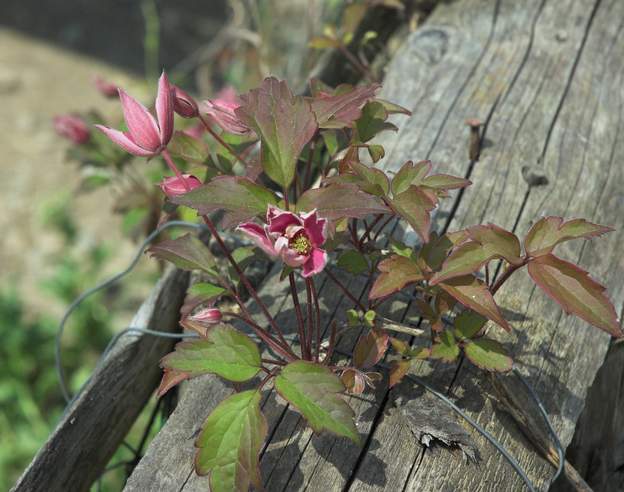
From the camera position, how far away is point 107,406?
1.63m

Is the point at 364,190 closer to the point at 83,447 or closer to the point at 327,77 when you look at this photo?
the point at 83,447

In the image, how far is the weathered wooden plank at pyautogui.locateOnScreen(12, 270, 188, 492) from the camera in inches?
58.6

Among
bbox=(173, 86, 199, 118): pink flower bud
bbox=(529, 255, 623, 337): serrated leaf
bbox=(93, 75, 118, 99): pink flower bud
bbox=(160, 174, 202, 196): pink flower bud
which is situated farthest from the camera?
bbox=(93, 75, 118, 99): pink flower bud

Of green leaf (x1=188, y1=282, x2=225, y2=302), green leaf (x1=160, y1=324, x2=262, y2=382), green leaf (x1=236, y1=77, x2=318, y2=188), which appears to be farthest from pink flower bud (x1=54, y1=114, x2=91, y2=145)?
green leaf (x1=160, y1=324, x2=262, y2=382)

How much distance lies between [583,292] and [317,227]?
473 mm

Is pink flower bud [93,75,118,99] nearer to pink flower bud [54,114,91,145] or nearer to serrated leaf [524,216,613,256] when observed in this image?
pink flower bud [54,114,91,145]

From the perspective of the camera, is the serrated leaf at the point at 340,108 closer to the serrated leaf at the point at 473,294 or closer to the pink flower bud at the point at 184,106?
the pink flower bud at the point at 184,106

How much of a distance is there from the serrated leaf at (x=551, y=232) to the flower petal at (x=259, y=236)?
0.46 m

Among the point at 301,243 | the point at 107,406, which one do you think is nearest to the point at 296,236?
the point at 301,243

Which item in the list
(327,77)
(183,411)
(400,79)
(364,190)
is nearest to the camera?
(364,190)

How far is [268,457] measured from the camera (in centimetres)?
134

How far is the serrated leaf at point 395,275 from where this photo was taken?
130cm

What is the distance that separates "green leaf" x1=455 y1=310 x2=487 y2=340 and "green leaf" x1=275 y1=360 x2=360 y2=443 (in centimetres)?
33

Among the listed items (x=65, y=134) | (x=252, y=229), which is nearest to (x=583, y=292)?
(x=252, y=229)
